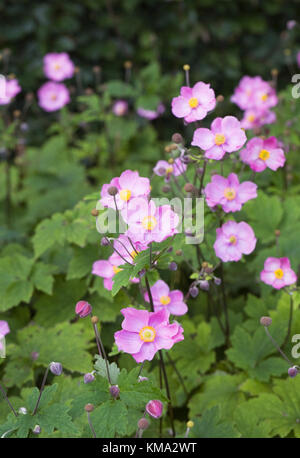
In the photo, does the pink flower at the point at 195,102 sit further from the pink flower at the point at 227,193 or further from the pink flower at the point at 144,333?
the pink flower at the point at 144,333

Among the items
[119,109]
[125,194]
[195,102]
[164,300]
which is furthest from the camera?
[119,109]

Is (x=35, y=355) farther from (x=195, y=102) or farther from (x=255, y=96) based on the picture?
(x=255, y=96)

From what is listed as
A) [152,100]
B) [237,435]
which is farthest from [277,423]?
[152,100]

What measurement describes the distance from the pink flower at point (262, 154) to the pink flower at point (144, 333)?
0.74 meters

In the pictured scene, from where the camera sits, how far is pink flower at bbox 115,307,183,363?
1.43 meters

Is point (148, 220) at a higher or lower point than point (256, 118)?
lower

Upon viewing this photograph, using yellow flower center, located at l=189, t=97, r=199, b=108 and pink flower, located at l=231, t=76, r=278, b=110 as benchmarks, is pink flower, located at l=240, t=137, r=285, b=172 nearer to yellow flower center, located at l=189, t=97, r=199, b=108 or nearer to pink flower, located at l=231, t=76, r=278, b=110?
yellow flower center, located at l=189, t=97, r=199, b=108

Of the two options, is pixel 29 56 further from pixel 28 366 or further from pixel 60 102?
pixel 28 366

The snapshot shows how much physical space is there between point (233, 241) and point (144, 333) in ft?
1.75

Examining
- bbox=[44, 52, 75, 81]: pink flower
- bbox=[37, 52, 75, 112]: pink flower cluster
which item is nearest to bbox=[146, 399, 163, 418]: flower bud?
bbox=[37, 52, 75, 112]: pink flower cluster

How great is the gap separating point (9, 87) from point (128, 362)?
1.83m

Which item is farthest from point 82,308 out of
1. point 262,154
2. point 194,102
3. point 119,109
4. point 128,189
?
point 119,109

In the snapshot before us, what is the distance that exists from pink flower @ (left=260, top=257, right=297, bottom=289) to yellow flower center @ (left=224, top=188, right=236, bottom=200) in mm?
335

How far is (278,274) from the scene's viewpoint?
1.89 m
